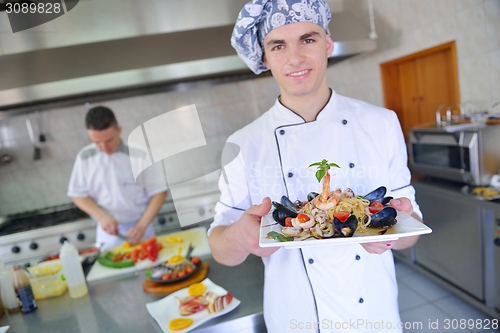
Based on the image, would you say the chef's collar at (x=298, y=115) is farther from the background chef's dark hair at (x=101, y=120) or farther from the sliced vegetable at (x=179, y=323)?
the background chef's dark hair at (x=101, y=120)

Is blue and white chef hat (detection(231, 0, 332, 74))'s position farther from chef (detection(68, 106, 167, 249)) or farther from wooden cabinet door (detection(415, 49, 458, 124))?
wooden cabinet door (detection(415, 49, 458, 124))

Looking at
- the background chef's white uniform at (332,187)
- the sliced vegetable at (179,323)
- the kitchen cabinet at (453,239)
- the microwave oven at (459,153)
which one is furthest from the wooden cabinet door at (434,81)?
the sliced vegetable at (179,323)

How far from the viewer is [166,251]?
1.62 m

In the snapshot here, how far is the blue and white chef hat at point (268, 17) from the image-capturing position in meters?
0.90

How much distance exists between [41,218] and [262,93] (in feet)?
7.38

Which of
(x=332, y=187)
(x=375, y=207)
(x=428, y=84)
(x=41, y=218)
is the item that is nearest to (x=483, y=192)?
(x=428, y=84)

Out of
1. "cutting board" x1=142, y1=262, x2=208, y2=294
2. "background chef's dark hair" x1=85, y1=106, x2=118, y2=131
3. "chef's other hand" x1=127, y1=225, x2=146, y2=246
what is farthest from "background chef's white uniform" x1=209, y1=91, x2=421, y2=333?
"background chef's dark hair" x1=85, y1=106, x2=118, y2=131

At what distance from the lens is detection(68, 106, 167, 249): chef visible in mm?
1986

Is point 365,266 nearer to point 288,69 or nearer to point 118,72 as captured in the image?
point 288,69

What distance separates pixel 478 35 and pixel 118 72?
85.1 inches

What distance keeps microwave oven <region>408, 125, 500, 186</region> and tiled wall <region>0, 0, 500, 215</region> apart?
0.40 metres

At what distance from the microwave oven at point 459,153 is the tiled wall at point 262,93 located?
0.40 meters

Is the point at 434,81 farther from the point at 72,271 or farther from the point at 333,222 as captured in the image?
the point at 72,271

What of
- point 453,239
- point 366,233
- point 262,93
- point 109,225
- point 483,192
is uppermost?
point 262,93
